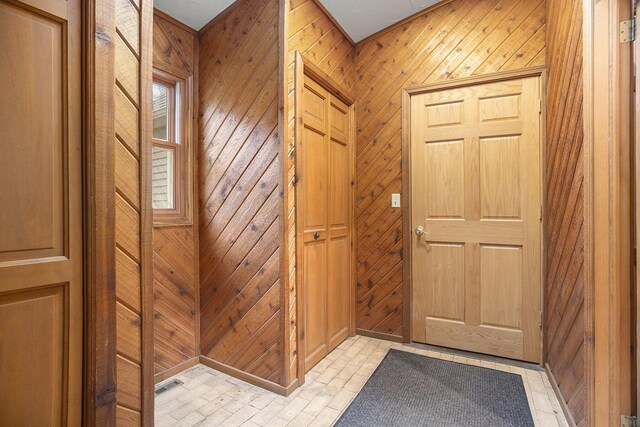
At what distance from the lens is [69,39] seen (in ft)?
3.37

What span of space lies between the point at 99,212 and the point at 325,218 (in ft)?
5.43

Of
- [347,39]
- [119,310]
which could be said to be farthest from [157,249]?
[347,39]

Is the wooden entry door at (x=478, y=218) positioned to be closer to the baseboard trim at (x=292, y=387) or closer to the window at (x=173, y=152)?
the baseboard trim at (x=292, y=387)

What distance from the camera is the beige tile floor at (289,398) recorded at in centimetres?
177

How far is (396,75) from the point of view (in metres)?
2.79

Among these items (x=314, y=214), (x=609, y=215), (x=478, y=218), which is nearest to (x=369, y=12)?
(x=314, y=214)

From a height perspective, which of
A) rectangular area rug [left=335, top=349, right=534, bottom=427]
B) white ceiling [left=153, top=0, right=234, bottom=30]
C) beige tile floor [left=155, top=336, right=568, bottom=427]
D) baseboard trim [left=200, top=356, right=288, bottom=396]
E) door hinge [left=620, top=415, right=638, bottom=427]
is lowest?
beige tile floor [left=155, top=336, right=568, bottom=427]

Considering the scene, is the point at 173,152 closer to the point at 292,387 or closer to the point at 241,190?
the point at 241,190

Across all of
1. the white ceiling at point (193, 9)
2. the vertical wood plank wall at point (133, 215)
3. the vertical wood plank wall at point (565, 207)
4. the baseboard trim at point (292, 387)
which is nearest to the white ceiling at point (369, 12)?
the white ceiling at point (193, 9)

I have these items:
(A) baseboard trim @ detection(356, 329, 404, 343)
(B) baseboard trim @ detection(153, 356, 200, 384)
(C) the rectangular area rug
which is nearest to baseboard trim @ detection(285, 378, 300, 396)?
(C) the rectangular area rug

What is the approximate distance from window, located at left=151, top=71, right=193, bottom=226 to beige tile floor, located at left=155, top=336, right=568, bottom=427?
3.82 ft

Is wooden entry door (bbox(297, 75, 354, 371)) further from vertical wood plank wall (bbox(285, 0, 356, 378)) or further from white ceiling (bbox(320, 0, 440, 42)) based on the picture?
white ceiling (bbox(320, 0, 440, 42))

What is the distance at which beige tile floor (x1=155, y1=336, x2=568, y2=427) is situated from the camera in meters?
1.77

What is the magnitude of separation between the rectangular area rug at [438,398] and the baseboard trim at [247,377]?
0.43 meters
